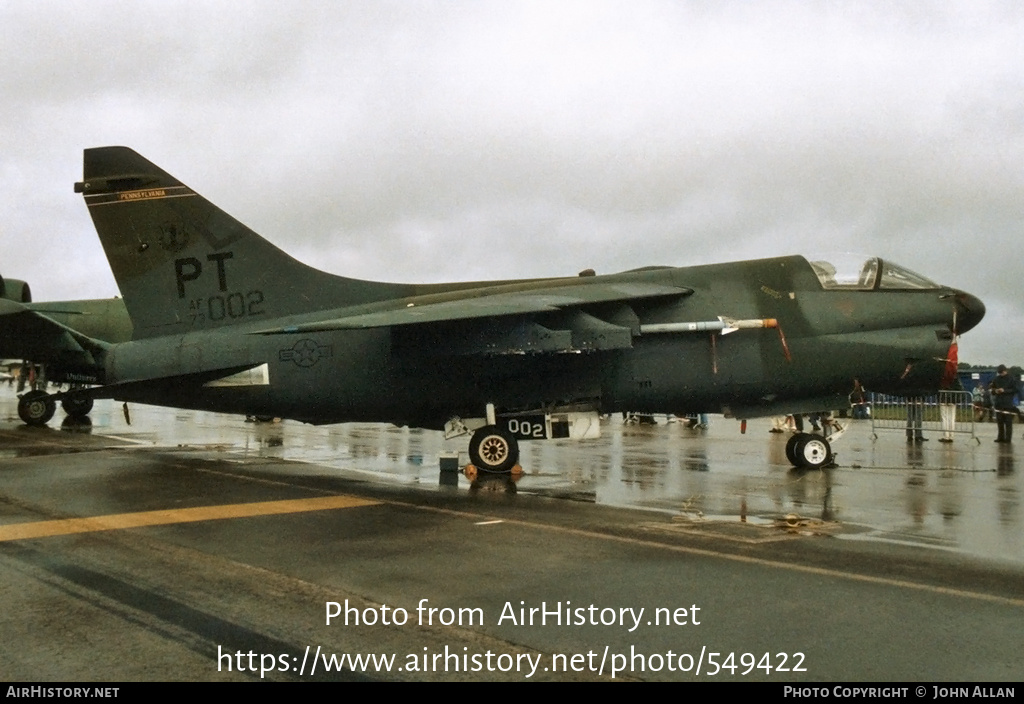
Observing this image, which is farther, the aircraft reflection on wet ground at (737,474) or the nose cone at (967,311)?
the nose cone at (967,311)

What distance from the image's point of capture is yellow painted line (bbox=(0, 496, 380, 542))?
299 inches

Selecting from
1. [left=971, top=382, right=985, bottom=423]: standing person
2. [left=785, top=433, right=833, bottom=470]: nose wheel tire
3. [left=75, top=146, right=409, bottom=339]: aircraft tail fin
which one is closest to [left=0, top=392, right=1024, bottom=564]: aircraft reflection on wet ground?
[left=785, top=433, right=833, bottom=470]: nose wheel tire

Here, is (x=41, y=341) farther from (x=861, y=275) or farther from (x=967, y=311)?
(x=967, y=311)

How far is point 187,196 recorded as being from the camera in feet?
41.4

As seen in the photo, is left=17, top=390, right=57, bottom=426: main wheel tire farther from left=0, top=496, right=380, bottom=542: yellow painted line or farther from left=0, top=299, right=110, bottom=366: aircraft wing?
left=0, top=496, right=380, bottom=542: yellow painted line

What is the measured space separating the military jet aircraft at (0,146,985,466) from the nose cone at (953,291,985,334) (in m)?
0.03

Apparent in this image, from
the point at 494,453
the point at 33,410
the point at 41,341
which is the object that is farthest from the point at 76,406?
the point at 494,453

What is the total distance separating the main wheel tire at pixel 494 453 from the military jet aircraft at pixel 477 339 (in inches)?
1.2

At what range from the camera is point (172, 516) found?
8.47 meters

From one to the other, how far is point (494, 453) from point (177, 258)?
5.66m

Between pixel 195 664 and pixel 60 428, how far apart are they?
2072 cm

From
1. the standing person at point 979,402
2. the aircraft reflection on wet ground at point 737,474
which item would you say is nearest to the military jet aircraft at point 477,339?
the aircraft reflection on wet ground at point 737,474

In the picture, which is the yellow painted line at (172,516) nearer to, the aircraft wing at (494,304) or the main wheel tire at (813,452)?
the aircraft wing at (494,304)

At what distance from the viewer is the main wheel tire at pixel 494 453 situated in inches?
484
